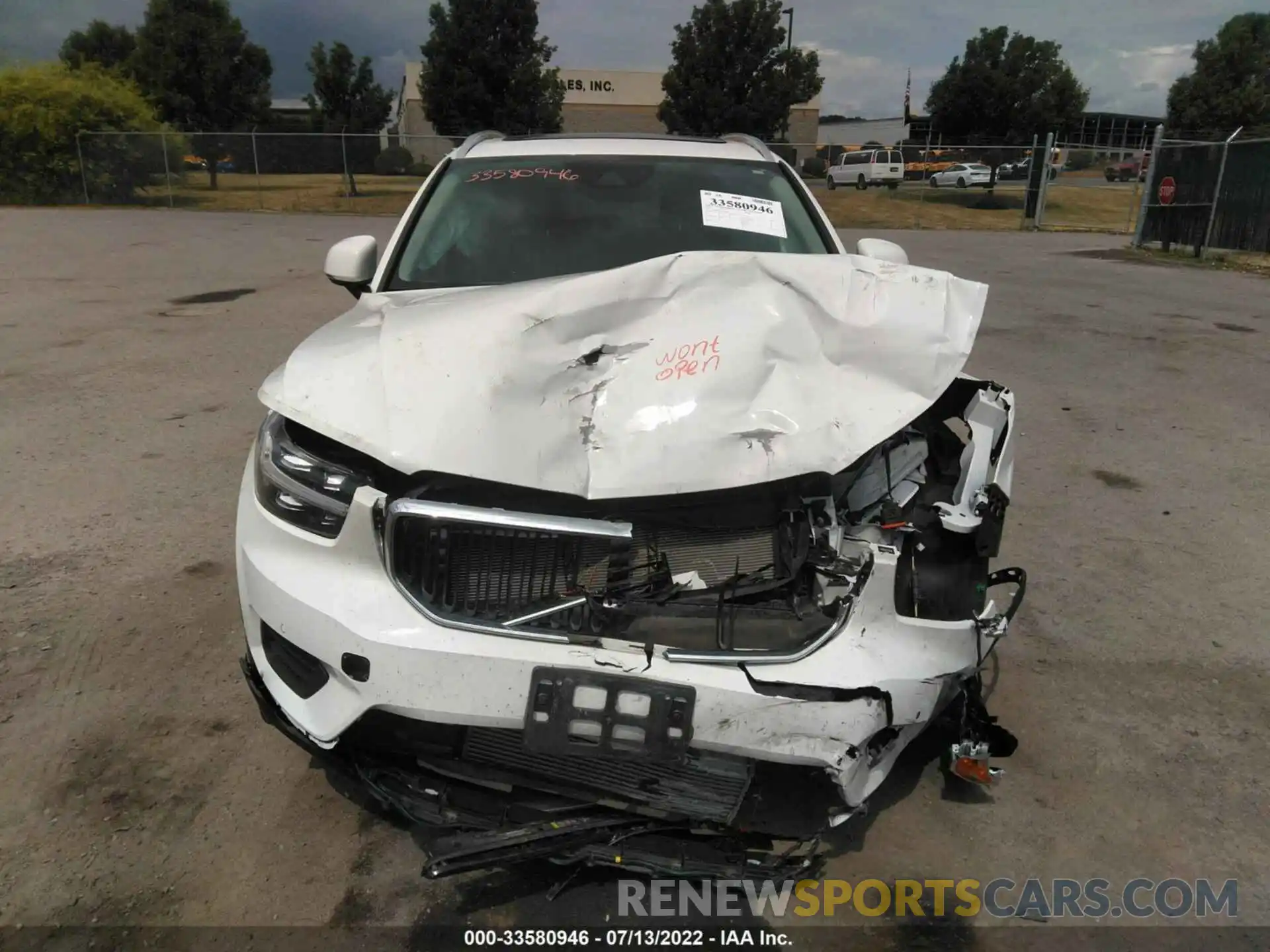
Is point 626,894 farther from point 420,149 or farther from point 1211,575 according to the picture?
point 420,149

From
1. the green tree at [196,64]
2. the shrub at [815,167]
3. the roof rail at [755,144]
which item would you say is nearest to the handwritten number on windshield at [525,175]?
the roof rail at [755,144]

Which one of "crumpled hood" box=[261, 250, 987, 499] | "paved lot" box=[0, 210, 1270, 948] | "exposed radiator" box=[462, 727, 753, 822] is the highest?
"crumpled hood" box=[261, 250, 987, 499]

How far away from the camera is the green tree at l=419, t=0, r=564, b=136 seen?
28922 millimetres

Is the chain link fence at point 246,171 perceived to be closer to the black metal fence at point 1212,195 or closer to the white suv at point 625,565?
the black metal fence at point 1212,195

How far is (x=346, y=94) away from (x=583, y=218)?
3303 centimetres

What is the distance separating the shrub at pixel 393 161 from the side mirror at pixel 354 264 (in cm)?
2323

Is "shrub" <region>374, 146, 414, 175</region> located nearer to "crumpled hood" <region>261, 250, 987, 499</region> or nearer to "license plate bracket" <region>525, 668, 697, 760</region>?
"crumpled hood" <region>261, 250, 987, 499</region>

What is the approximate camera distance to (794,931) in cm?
213

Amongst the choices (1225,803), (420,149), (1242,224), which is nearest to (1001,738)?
(1225,803)

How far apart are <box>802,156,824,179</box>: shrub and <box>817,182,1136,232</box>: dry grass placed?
26.7ft

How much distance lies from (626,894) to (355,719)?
83cm

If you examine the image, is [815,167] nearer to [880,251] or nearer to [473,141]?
[473,141]

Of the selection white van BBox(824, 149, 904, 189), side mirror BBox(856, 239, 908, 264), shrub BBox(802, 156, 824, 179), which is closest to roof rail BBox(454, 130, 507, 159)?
side mirror BBox(856, 239, 908, 264)

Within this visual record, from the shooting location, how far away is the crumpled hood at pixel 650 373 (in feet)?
6.74
